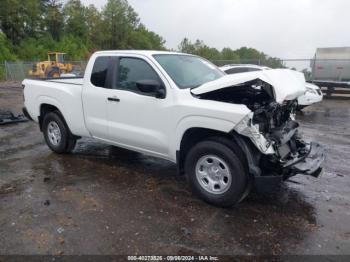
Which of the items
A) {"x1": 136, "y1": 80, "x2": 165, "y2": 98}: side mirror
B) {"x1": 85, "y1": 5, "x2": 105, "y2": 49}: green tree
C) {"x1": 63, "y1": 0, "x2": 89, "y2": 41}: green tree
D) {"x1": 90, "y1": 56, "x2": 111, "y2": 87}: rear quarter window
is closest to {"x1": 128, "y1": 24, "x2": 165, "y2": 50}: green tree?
{"x1": 85, "y1": 5, "x2": 105, "y2": 49}: green tree

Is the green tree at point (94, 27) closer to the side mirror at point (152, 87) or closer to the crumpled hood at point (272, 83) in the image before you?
the side mirror at point (152, 87)

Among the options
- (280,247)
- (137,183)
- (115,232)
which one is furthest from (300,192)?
(115,232)

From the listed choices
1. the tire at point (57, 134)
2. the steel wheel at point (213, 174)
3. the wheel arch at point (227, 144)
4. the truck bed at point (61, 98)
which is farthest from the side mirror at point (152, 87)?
the tire at point (57, 134)

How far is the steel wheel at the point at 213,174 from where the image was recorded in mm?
4297

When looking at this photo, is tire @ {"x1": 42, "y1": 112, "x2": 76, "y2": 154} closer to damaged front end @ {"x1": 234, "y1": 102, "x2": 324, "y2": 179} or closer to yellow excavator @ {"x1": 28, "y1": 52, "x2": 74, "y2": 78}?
damaged front end @ {"x1": 234, "y1": 102, "x2": 324, "y2": 179}

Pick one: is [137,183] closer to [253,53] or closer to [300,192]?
[300,192]

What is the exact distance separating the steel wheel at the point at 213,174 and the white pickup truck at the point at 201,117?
0.5 inches

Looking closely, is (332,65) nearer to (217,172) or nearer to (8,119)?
(8,119)

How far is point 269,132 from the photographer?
449cm

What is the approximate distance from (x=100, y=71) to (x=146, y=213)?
261 centimetres

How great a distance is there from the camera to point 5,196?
4777 millimetres

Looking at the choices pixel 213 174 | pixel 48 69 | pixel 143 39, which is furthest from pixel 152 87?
pixel 143 39

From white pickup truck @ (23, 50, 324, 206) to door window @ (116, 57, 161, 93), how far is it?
0.05 ft

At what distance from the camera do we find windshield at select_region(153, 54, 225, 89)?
494 cm
